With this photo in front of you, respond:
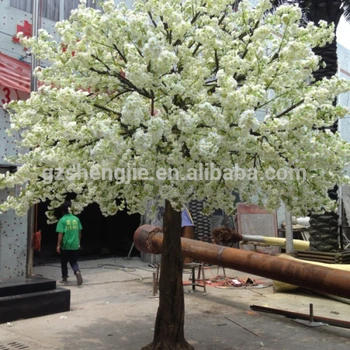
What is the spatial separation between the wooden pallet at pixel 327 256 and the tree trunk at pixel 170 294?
5729mm

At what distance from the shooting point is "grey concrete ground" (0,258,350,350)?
6145 millimetres

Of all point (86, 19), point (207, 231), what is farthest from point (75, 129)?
point (207, 231)

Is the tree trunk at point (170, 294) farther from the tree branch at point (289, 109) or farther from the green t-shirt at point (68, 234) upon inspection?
the green t-shirt at point (68, 234)

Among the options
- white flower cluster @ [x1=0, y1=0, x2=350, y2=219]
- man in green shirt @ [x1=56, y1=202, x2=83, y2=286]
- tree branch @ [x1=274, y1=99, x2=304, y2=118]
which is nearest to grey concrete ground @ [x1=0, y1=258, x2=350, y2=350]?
man in green shirt @ [x1=56, y1=202, x2=83, y2=286]

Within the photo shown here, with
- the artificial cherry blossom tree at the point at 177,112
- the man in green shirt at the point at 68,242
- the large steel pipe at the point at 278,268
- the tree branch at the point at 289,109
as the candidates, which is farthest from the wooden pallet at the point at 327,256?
the tree branch at the point at 289,109

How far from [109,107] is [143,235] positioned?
4.31 meters

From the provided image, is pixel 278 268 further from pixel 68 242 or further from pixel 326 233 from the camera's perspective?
pixel 68 242

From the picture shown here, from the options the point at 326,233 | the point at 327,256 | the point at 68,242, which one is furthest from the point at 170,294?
the point at 326,233

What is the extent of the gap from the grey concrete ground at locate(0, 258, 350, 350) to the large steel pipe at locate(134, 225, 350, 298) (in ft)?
3.08

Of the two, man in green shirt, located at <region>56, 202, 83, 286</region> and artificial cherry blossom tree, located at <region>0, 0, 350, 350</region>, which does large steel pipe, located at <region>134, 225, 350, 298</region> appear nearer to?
artificial cherry blossom tree, located at <region>0, 0, 350, 350</region>

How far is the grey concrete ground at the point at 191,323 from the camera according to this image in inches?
242

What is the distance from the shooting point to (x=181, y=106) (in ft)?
15.4

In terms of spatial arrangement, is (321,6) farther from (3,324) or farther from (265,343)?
(3,324)

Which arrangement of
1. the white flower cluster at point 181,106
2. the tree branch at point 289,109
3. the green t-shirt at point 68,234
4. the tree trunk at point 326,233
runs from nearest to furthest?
1. the white flower cluster at point 181,106
2. the tree branch at point 289,109
3. the green t-shirt at point 68,234
4. the tree trunk at point 326,233
